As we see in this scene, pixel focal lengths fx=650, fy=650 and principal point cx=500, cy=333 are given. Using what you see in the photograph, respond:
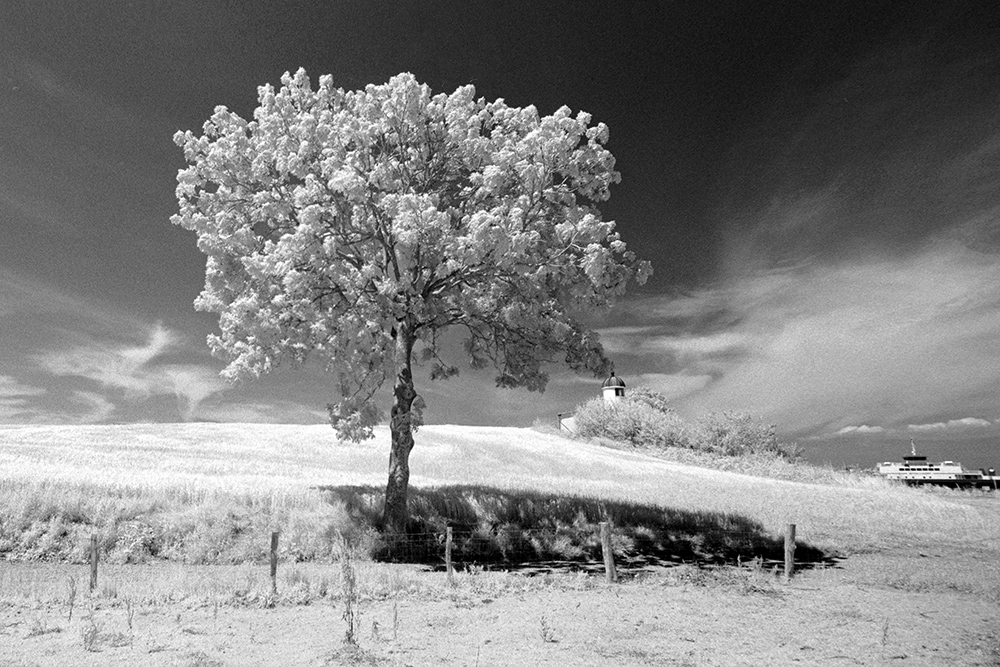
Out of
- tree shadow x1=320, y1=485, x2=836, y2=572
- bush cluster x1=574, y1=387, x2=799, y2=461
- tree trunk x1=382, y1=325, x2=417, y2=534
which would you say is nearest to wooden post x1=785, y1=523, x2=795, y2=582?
tree shadow x1=320, y1=485, x2=836, y2=572

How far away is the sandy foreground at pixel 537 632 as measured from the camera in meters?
10.3

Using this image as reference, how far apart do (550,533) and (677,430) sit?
192 feet

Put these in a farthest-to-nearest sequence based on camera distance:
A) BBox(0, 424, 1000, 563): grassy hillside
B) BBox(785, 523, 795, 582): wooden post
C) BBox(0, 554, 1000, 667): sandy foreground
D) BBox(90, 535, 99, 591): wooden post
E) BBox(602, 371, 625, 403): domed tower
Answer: BBox(602, 371, 625, 403): domed tower → BBox(0, 424, 1000, 563): grassy hillside → BBox(785, 523, 795, 582): wooden post → BBox(90, 535, 99, 591): wooden post → BBox(0, 554, 1000, 667): sandy foreground

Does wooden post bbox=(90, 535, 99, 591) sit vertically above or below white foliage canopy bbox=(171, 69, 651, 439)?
below

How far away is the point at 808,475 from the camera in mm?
59469

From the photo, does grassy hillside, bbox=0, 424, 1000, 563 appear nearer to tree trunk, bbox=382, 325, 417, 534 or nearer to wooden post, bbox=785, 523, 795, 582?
tree trunk, bbox=382, 325, 417, 534

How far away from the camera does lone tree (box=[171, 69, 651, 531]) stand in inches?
850

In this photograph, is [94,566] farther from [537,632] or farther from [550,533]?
[550,533]

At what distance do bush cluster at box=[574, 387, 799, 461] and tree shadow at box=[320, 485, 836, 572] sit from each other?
48144 mm

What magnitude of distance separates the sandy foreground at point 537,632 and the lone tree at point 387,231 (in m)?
10.1

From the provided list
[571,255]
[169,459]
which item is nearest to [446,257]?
[571,255]

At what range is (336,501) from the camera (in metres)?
24.6

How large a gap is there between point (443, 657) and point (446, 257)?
1453 cm

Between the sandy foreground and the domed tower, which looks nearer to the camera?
the sandy foreground
